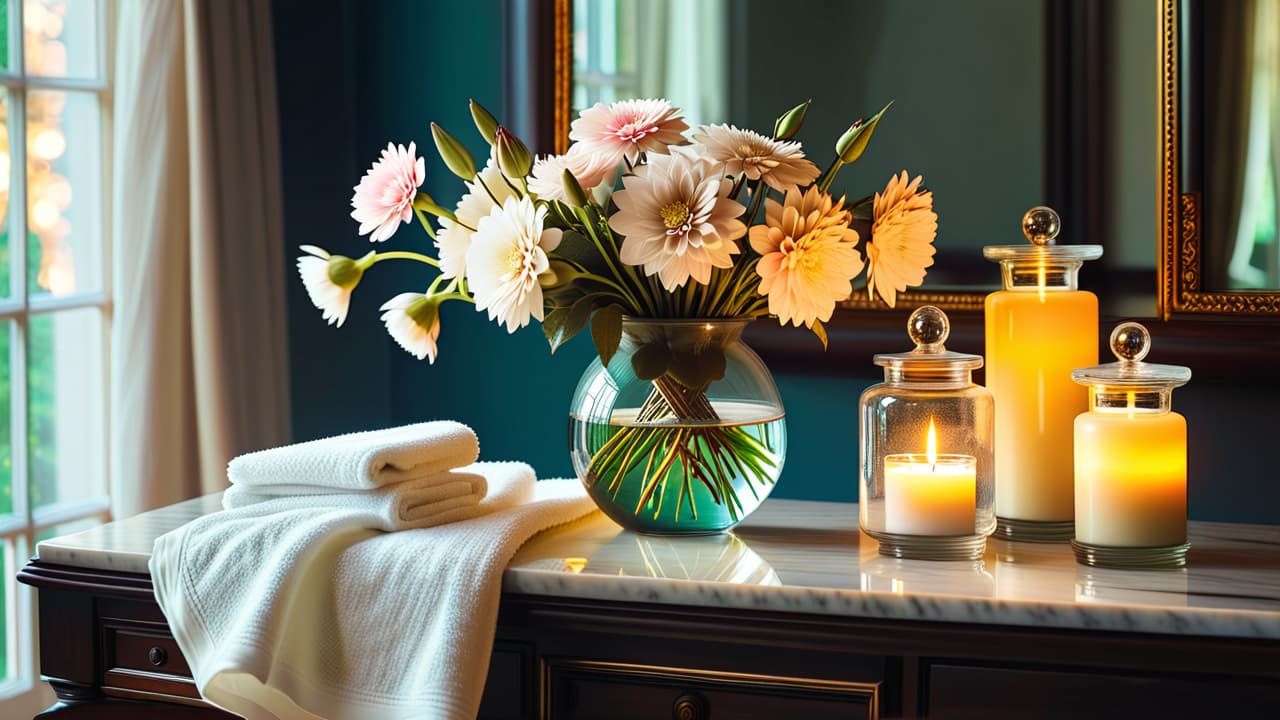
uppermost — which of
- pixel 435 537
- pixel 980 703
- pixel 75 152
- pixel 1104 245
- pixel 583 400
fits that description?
pixel 75 152

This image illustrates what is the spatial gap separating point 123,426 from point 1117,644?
58.4 inches

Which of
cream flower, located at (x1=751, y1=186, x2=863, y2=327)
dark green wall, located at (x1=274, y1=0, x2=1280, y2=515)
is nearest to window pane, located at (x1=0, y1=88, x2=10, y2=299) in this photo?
dark green wall, located at (x1=274, y1=0, x2=1280, y2=515)

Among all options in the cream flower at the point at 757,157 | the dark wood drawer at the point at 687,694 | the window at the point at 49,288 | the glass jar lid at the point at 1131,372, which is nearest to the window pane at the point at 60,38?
the window at the point at 49,288

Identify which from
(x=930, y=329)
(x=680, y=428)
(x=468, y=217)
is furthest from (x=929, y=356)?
(x=468, y=217)

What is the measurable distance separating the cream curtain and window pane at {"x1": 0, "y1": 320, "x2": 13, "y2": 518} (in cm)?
14

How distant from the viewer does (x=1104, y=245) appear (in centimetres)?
188

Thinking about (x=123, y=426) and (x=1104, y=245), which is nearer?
(x=1104, y=245)

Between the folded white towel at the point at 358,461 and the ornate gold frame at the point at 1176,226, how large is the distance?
99 cm

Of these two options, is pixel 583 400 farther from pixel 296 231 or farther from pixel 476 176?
pixel 296 231

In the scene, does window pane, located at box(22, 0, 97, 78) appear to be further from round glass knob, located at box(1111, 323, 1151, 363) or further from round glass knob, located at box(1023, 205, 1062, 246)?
round glass knob, located at box(1111, 323, 1151, 363)

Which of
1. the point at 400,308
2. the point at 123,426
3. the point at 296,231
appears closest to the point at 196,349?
the point at 123,426

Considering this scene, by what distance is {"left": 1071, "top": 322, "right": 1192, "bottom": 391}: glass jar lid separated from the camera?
4.03ft

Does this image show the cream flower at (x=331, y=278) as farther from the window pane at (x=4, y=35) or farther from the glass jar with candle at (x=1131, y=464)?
the window pane at (x=4, y=35)

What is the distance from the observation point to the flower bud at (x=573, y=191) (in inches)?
50.5
